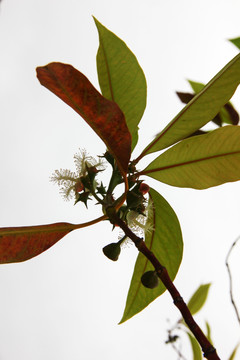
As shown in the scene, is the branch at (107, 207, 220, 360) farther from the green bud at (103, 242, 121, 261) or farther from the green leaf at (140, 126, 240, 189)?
the green leaf at (140, 126, 240, 189)

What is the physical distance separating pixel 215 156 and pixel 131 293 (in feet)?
0.82

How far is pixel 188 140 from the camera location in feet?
1.80

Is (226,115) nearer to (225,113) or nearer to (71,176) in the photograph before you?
(225,113)

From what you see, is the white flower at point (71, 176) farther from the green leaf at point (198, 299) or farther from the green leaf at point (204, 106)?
the green leaf at point (198, 299)

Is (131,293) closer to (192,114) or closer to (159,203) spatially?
(159,203)

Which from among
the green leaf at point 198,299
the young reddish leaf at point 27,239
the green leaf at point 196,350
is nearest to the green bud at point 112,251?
the young reddish leaf at point 27,239

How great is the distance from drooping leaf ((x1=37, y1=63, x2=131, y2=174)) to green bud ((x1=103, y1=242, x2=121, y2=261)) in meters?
0.14

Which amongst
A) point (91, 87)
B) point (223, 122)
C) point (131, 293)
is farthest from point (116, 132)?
point (223, 122)

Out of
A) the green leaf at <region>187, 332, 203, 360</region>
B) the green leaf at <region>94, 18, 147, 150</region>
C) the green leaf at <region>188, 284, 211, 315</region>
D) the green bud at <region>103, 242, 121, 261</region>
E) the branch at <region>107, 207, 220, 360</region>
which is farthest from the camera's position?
the green leaf at <region>188, 284, 211, 315</region>

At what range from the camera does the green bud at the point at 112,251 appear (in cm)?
46

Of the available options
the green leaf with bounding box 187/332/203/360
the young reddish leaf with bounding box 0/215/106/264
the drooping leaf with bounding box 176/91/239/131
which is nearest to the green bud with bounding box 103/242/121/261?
Result: the young reddish leaf with bounding box 0/215/106/264

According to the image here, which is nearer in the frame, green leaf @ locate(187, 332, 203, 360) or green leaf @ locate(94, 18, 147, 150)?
green leaf @ locate(94, 18, 147, 150)

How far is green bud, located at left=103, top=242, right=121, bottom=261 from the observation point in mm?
462

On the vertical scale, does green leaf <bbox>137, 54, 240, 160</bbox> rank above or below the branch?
above
